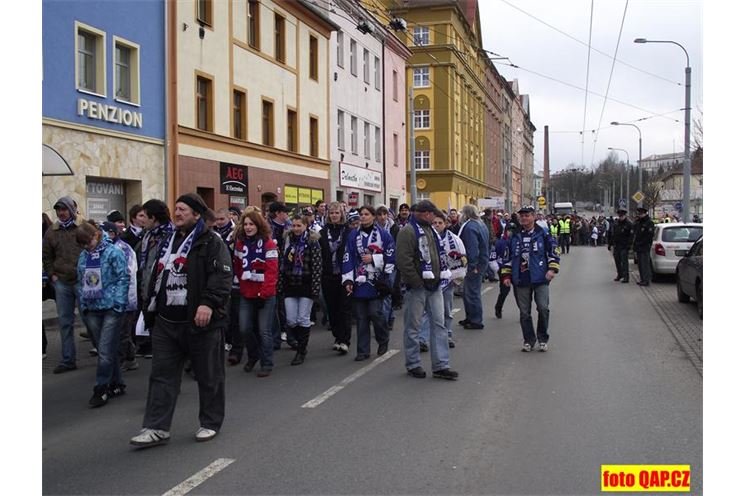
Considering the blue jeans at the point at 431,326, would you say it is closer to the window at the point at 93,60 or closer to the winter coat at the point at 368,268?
the winter coat at the point at 368,268

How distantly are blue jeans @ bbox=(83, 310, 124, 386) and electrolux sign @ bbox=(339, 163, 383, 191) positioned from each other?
85.1ft

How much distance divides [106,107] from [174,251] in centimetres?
1302

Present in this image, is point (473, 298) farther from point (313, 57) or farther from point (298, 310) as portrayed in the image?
point (313, 57)

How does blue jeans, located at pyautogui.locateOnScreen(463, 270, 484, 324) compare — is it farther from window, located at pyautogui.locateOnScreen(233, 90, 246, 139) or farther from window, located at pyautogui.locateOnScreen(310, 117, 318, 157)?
window, located at pyautogui.locateOnScreen(310, 117, 318, 157)

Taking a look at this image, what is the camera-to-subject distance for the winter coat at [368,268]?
9570 millimetres

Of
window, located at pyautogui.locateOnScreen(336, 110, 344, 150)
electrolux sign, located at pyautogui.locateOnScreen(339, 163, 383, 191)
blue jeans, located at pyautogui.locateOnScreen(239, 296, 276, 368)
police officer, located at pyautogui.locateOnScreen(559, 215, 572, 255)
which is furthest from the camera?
police officer, located at pyautogui.locateOnScreen(559, 215, 572, 255)

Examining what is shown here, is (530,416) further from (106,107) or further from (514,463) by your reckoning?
(106,107)

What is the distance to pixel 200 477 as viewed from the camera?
5.24 m

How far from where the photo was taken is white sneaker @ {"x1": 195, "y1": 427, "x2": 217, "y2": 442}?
20.1ft

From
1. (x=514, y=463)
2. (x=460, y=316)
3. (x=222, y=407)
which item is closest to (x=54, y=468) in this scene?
(x=222, y=407)

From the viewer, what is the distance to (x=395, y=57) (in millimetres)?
41781

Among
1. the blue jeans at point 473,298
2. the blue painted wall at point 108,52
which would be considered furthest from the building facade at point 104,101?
the blue jeans at point 473,298

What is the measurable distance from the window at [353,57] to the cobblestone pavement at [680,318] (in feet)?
64.4

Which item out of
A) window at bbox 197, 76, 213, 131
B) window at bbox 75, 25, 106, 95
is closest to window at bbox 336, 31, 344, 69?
window at bbox 197, 76, 213, 131
